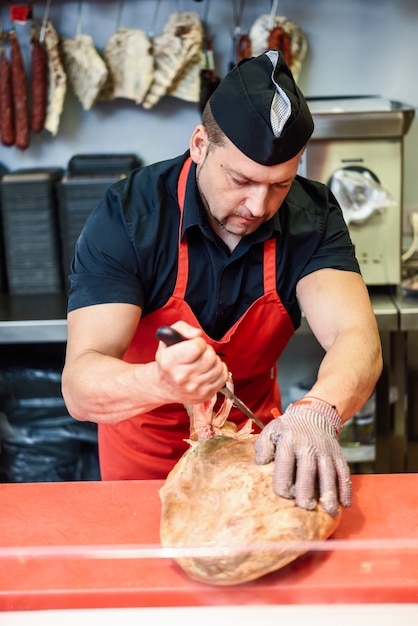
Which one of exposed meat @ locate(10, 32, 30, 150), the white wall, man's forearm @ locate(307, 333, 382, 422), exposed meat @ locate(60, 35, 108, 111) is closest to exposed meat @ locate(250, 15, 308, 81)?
the white wall

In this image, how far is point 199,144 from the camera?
5.50 feet

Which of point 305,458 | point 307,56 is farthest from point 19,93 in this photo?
point 305,458

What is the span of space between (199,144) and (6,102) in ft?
5.40

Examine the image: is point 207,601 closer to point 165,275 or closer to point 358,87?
point 165,275

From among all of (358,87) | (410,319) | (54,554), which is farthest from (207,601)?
(358,87)

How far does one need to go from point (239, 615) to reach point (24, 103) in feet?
8.03

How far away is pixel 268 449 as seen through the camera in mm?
1289

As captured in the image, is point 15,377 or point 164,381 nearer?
point 164,381

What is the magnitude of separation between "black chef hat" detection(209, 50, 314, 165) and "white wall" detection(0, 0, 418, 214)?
1.74m

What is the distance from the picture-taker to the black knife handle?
3.80ft

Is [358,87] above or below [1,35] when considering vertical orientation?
below

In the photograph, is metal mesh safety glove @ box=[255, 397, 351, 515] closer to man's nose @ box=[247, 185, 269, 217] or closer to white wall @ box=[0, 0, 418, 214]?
man's nose @ box=[247, 185, 269, 217]

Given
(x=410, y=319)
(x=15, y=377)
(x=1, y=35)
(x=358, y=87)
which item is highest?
(x=1, y=35)

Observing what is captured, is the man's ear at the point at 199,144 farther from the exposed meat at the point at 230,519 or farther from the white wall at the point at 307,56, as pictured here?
the white wall at the point at 307,56
